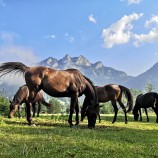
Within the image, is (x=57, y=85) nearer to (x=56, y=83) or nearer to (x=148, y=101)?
(x=56, y=83)

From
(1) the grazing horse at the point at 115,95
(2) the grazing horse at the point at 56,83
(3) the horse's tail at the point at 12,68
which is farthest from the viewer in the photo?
(1) the grazing horse at the point at 115,95

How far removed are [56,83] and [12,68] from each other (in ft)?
9.04

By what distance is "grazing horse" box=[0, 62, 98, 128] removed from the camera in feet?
54.5

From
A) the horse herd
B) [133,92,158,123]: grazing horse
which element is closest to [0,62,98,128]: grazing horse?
the horse herd

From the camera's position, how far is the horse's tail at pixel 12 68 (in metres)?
17.2

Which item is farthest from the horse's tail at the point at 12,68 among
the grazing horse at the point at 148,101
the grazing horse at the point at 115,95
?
the grazing horse at the point at 148,101

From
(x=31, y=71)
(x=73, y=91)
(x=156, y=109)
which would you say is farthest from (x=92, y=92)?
(x=156, y=109)

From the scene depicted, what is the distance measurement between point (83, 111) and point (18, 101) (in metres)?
6.70

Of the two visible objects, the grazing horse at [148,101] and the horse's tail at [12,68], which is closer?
the horse's tail at [12,68]

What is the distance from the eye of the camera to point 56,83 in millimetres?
17047

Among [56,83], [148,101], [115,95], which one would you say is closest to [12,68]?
[56,83]

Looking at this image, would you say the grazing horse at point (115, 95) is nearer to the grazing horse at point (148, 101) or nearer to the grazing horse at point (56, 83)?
the grazing horse at point (148, 101)

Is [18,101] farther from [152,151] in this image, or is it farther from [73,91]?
[152,151]

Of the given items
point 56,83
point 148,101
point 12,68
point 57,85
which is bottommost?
point 148,101
